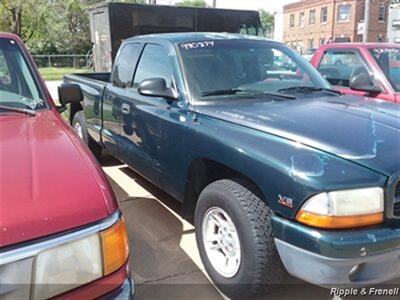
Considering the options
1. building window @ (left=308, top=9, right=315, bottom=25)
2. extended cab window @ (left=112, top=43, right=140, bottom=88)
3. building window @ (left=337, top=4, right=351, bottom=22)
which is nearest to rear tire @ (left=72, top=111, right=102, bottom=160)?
extended cab window @ (left=112, top=43, right=140, bottom=88)

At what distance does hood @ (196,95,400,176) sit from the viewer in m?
2.63

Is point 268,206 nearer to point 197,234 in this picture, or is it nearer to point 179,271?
point 197,234

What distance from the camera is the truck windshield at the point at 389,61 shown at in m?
5.66

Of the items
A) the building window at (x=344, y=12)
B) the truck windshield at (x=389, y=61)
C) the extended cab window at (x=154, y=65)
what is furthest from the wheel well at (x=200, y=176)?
the building window at (x=344, y=12)

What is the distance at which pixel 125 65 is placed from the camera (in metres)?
5.07

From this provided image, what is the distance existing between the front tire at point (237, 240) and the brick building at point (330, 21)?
40.4 metres

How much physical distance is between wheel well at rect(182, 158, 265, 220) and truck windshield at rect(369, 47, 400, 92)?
3167 mm

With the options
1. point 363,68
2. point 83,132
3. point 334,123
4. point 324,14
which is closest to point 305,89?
point 334,123

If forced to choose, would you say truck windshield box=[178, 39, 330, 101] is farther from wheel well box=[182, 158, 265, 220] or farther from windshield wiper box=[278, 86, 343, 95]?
wheel well box=[182, 158, 265, 220]

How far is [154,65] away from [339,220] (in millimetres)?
2563

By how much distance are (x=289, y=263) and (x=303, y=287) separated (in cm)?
79

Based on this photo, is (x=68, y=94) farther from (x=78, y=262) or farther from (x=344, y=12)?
(x=344, y=12)

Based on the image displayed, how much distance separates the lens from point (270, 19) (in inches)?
3740

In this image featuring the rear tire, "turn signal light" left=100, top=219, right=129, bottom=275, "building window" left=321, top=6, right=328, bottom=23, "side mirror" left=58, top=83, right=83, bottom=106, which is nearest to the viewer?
"turn signal light" left=100, top=219, right=129, bottom=275
